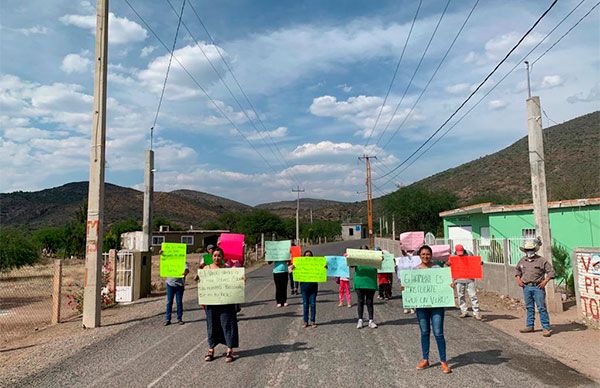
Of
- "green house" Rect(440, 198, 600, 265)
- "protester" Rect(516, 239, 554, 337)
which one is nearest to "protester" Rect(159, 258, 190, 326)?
"protester" Rect(516, 239, 554, 337)

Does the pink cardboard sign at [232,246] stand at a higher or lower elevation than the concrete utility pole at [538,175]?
lower

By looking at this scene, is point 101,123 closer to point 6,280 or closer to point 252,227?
point 6,280

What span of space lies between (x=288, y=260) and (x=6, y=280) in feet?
77.8

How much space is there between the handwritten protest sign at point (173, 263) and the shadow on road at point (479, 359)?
6657 mm

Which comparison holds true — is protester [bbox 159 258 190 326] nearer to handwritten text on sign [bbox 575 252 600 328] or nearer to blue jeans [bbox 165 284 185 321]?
blue jeans [bbox 165 284 185 321]

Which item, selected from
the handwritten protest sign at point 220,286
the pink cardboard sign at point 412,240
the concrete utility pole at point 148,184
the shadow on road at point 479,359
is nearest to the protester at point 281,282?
the pink cardboard sign at point 412,240

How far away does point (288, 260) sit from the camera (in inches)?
587

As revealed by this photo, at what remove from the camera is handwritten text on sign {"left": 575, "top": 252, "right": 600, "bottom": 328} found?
10.6 metres

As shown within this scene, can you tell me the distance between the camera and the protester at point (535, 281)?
393 inches

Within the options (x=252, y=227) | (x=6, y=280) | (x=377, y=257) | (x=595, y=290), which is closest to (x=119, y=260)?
(x=377, y=257)

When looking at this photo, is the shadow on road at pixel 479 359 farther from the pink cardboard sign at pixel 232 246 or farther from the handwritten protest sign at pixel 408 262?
the pink cardboard sign at pixel 232 246

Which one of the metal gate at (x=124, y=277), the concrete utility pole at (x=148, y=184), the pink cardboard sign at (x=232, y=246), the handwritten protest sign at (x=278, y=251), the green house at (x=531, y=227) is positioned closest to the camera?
the pink cardboard sign at (x=232, y=246)

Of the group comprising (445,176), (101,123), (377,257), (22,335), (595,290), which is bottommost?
(22,335)

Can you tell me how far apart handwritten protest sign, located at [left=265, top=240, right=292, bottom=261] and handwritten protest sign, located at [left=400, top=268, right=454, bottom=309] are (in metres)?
7.13
